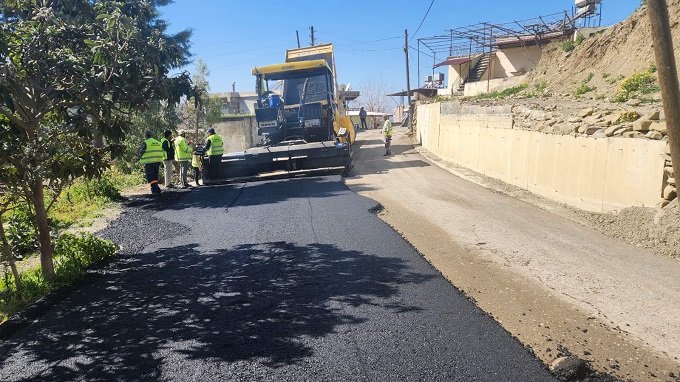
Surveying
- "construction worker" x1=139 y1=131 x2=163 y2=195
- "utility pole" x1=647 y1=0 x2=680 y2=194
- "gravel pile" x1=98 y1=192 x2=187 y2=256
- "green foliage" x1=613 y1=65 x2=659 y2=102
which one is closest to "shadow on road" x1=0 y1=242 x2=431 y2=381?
"gravel pile" x1=98 y1=192 x2=187 y2=256

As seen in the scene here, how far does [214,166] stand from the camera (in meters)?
11.3

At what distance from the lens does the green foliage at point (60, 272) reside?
13.9 feet

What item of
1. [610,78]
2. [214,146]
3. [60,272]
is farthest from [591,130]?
[214,146]

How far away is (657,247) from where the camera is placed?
5539 mm

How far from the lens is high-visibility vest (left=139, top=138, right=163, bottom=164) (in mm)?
10016

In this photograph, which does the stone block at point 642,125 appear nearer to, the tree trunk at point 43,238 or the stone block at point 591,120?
the stone block at point 591,120

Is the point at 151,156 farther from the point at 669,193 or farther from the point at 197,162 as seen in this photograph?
the point at 669,193

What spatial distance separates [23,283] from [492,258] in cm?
527

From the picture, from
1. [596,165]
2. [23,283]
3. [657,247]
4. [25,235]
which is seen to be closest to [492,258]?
[657,247]

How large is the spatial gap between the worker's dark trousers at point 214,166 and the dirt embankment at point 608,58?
385 inches

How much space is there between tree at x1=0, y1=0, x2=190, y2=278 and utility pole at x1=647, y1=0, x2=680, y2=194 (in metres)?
4.44

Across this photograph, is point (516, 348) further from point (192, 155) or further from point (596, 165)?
point (192, 155)

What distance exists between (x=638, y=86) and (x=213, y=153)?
32.8ft

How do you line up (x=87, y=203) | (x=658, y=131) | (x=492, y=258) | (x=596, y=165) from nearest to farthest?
1. (x=492, y=258)
2. (x=658, y=131)
3. (x=596, y=165)
4. (x=87, y=203)
